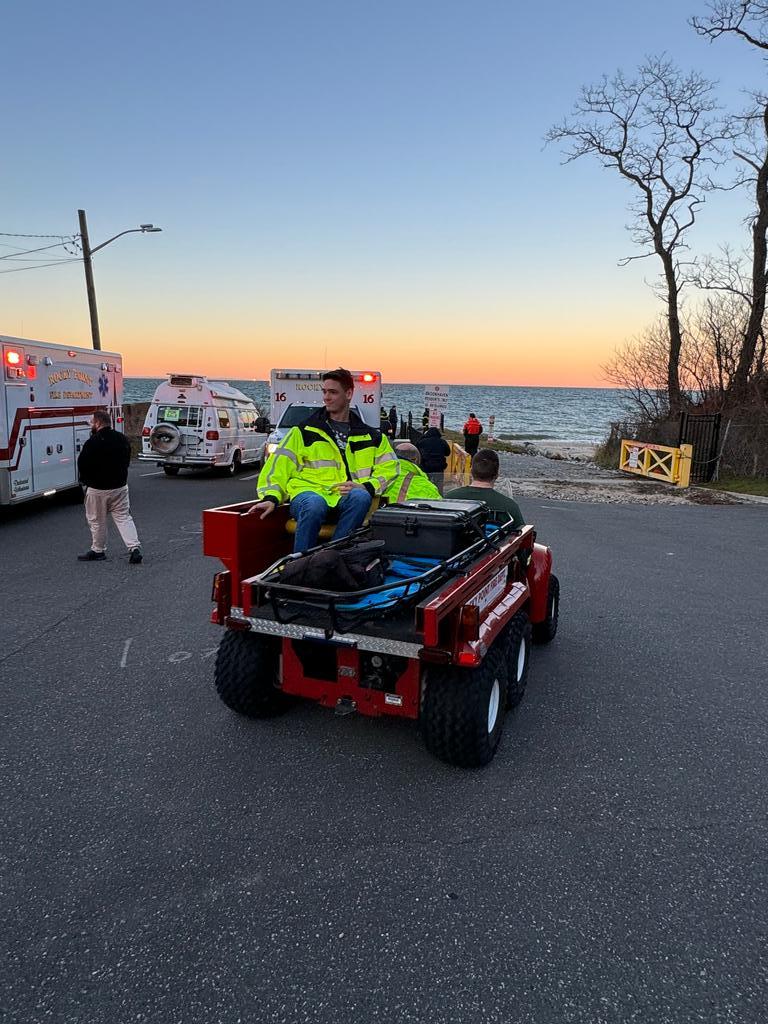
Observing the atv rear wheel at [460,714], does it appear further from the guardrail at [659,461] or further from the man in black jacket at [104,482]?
the guardrail at [659,461]

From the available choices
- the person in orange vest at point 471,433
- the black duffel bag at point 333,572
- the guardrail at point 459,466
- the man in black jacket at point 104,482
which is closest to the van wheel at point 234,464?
the guardrail at point 459,466

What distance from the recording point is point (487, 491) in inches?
201

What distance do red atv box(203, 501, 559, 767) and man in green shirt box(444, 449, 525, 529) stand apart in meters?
0.62

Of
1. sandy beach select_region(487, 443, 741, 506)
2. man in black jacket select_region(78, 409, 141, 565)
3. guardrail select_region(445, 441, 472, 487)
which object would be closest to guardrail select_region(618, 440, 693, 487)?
sandy beach select_region(487, 443, 741, 506)

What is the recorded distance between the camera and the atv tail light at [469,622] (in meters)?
3.29

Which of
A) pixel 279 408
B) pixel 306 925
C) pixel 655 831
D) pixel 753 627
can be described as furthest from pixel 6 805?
pixel 279 408

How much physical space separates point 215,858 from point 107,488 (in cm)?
628

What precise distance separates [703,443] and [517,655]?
16573mm

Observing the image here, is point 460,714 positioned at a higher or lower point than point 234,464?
higher

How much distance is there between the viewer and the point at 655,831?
123 inches

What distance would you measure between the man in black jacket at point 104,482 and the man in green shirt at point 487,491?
4.82m

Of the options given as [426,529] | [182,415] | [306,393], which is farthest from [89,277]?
[426,529]

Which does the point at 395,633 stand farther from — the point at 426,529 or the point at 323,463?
the point at 323,463

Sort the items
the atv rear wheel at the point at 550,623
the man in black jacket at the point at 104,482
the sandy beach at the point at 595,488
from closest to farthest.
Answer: the atv rear wheel at the point at 550,623, the man in black jacket at the point at 104,482, the sandy beach at the point at 595,488
